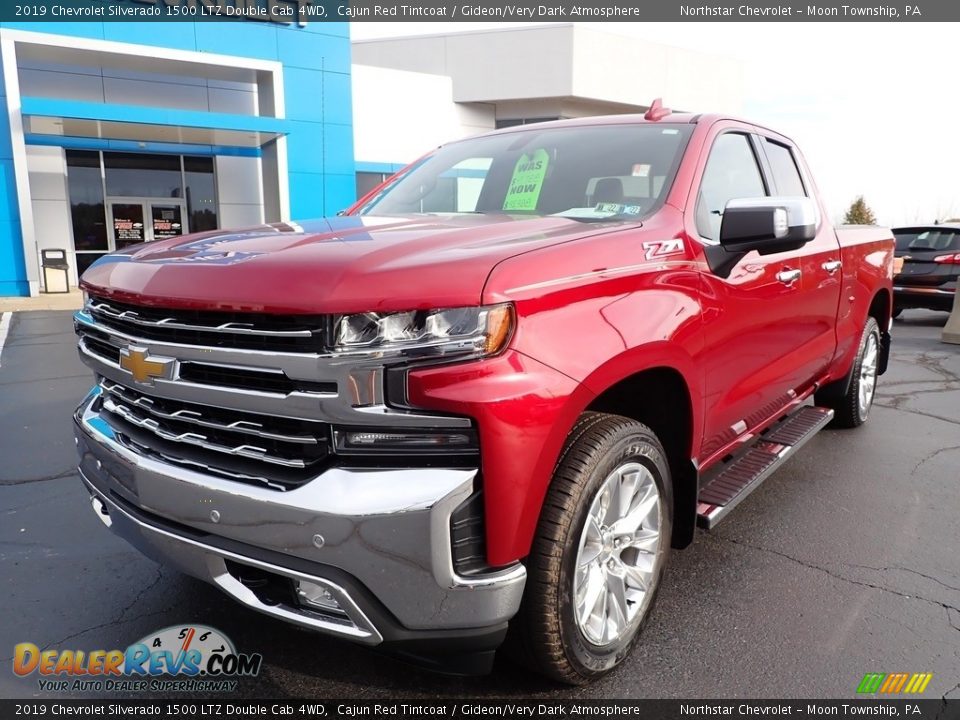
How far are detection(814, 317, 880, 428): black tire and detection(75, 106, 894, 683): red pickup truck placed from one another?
2690 mm

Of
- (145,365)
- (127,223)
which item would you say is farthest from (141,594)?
(127,223)

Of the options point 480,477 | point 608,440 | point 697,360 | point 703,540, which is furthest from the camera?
point 703,540

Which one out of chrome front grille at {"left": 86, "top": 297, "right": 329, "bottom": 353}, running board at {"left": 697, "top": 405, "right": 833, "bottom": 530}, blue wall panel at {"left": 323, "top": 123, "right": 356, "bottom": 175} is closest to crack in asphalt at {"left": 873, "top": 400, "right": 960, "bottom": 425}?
running board at {"left": 697, "top": 405, "right": 833, "bottom": 530}

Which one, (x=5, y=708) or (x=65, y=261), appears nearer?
(x=5, y=708)

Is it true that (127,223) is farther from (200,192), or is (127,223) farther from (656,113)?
(656,113)

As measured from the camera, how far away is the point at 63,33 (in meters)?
15.9

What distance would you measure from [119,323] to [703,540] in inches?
109

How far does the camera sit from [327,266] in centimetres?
195

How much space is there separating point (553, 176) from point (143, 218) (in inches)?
752

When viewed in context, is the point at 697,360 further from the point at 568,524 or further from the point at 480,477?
the point at 480,477

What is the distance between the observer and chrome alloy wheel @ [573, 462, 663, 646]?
7.50 feet

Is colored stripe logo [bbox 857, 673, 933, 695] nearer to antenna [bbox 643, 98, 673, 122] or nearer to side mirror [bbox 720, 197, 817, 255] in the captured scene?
side mirror [bbox 720, 197, 817, 255]

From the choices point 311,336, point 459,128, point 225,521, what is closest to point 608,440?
point 311,336

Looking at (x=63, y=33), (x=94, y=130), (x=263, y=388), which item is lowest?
(x=263, y=388)
